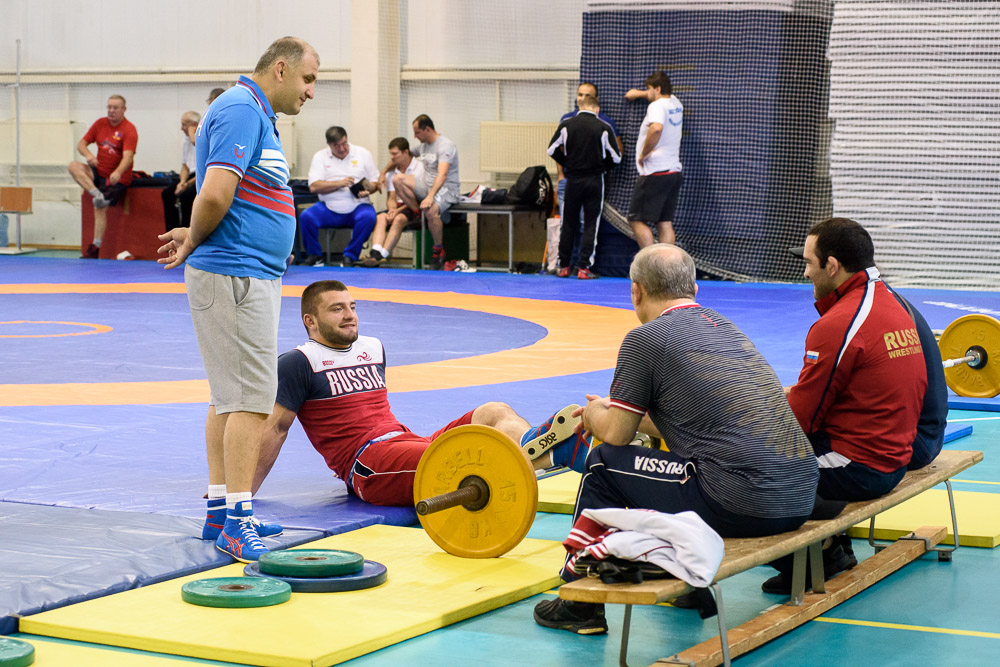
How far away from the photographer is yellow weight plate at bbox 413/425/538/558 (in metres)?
4.46

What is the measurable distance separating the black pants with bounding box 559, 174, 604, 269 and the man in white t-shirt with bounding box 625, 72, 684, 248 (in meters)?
0.52

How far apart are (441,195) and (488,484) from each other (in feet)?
44.6

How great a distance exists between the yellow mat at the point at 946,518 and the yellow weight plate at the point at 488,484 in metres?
1.61

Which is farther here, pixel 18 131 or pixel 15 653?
pixel 18 131

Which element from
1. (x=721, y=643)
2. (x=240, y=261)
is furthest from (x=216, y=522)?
(x=721, y=643)

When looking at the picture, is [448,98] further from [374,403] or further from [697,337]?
[697,337]

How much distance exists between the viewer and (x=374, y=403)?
18.5 feet

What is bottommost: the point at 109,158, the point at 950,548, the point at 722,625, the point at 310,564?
the point at 950,548

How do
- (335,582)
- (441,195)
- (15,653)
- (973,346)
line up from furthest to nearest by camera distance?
1. (441,195)
2. (973,346)
3. (335,582)
4. (15,653)

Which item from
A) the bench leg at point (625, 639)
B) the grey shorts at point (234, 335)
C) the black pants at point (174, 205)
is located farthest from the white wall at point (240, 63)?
the bench leg at point (625, 639)

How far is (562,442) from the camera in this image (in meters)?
4.79

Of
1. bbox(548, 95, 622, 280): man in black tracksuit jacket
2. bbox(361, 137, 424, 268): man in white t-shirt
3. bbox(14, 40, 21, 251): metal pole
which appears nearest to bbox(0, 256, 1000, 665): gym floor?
bbox(361, 137, 424, 268): man in white t-shirt

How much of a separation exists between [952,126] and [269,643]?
13617 millimetres

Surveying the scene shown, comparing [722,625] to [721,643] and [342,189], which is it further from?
[342,189]
